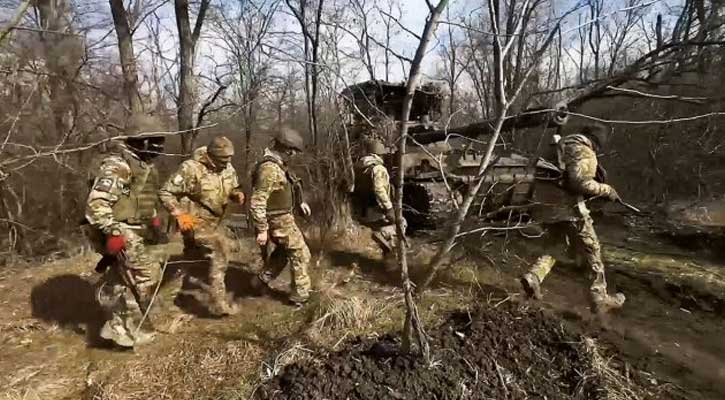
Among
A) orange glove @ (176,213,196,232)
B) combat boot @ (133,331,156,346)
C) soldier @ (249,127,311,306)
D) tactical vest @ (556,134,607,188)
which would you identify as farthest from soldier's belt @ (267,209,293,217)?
tactical vest @ (556,134,607,188)

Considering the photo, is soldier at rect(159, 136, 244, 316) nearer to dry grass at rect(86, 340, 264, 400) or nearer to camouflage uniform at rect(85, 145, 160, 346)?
camouflage uniform at rect(85, 145, 160, 346)

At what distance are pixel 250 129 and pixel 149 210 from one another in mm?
7789

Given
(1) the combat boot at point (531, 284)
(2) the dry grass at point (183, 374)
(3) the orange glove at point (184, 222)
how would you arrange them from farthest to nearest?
(1) the combat boot at point (531, 284), (3) the orange glove at point (184, 222), (2) the dry grass at point (183, 374)

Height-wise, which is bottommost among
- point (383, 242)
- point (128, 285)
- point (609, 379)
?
point (609, 379)

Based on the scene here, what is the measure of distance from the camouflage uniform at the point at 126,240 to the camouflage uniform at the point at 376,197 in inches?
104

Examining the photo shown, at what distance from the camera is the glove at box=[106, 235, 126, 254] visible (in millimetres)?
3920

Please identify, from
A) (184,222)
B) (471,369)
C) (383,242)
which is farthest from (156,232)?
(471,369)

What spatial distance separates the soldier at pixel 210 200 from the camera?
15.6 feet

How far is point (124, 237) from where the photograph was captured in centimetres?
408

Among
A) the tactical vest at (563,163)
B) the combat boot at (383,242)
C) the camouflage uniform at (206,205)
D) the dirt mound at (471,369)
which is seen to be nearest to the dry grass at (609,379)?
the dirt mound at (471,369)

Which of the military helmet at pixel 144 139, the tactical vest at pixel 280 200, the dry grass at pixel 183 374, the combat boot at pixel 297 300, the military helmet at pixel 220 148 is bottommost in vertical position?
the dry grass at pixel 183 374

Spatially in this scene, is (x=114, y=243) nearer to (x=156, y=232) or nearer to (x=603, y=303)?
(x=156, y=232)

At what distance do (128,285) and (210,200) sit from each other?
44.4 inches

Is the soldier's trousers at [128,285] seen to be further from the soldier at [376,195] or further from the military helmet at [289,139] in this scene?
the soldier at [376,195]
